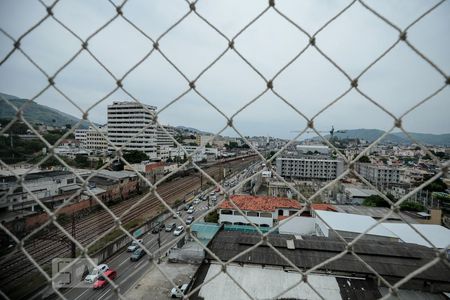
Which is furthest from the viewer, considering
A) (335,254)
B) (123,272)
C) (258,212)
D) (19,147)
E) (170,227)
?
(258,212)

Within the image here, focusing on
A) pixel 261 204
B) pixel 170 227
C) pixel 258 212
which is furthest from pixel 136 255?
pixel 261 204

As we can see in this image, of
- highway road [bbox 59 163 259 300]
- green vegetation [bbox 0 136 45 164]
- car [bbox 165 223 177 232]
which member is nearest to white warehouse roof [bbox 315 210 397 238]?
highway road [bbox 59 163 259 300]

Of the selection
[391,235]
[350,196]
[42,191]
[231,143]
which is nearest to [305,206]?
[42,191]

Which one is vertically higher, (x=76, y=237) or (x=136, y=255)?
(x=76, y=237)

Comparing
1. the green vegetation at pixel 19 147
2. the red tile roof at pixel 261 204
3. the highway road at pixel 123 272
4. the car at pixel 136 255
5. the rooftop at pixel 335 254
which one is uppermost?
the green vegetation at pixel 19 147

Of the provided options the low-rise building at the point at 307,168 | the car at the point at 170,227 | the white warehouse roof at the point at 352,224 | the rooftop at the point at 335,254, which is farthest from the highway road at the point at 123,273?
the low-rise building at the point at 307,168

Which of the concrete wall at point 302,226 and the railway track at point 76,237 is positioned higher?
the railway track at point 76,237

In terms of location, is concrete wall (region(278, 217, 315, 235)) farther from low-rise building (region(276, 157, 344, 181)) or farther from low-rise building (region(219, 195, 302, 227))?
low-rise building (region(276, 157, 344, 181))

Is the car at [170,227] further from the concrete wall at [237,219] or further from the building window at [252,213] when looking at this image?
the building window at [252,213]

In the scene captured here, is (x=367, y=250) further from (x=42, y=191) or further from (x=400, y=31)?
(x=42, y=191)

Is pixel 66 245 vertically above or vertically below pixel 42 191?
below

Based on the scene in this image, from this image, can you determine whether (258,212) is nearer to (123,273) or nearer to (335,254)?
(335,254)
